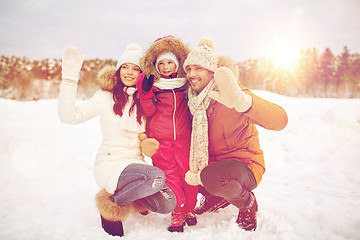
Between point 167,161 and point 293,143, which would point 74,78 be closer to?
point 167,161

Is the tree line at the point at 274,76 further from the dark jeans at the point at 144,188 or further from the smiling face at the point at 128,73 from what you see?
the dark jeans at the point at 144,188

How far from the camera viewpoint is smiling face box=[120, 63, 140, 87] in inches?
83.0

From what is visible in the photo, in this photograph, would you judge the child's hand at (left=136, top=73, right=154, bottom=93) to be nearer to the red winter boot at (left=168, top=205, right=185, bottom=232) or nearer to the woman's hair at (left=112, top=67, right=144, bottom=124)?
the woman's hair at (left=112, top=67, right=144, bottom=124)

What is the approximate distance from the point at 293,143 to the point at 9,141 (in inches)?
188

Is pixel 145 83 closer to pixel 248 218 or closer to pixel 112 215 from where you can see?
pixel 112 215

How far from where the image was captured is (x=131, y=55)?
7.00 feet

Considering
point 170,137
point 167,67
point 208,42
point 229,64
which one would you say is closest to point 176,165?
point 170,137

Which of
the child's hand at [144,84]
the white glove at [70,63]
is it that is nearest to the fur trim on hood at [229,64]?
the child's hand at [144,84]

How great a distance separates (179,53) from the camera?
224 cm

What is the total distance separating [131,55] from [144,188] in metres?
1.19

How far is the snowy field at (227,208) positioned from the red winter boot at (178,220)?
0.06 meters

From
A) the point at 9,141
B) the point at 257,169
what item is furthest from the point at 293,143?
the point at 9,141

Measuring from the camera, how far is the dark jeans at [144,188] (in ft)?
5.88

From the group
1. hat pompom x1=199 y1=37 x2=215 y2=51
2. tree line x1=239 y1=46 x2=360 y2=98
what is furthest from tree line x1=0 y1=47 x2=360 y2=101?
hat pompom x1=199 y1=37 x2=215 y2=51
